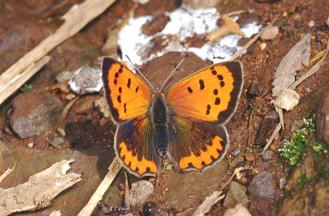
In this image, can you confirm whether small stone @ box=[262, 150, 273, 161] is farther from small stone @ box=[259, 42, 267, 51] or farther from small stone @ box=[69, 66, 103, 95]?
small stone @ box=[69, 66, 103, 95]

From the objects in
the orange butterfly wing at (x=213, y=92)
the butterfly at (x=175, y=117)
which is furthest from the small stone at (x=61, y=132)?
the orange butterfly wing at (x=213, y=92)

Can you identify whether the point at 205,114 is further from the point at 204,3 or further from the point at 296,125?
the point at 204,3

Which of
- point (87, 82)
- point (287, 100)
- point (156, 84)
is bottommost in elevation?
point (287, 100)

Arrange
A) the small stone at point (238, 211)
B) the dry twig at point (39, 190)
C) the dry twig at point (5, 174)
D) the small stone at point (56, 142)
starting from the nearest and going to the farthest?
the small stone at point (238, 211) → the dry twig at point (39, 190) → the dry twig at point (5, 174) → the small stone at point (56, 142)

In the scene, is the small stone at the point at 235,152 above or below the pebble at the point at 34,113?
below

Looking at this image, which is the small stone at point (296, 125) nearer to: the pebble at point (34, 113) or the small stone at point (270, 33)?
the small stone at point (270, 33)

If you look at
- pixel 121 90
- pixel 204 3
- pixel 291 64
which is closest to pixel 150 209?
pixel 121 90

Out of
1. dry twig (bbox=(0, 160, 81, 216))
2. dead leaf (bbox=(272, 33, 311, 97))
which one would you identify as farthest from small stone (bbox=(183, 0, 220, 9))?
dry twig (bbox=(0, 160, 81, 216))
